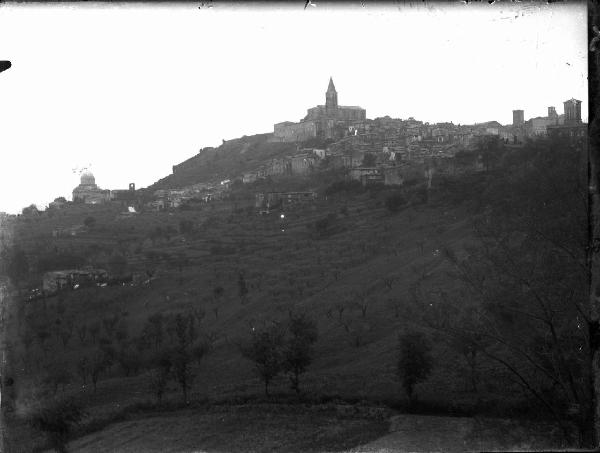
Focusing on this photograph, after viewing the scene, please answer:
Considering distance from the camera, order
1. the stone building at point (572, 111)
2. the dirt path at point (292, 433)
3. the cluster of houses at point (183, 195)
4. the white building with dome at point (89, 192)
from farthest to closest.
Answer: the cluster of houses at point (183, 195)
the white building with dome at point (89, 192)
the dirt path at point (292, 433)
the stone building at point (572, 111)

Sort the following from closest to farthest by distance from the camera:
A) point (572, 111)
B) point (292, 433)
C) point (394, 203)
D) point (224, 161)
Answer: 1. point (572, 111)
2. point (292, 433)
3. point (394, 203)
4. point (224, 161)

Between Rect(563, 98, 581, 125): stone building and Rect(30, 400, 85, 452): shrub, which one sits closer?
Rect(563, 98, 581, 125): stone building

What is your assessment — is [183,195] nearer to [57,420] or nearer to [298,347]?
[298,347]

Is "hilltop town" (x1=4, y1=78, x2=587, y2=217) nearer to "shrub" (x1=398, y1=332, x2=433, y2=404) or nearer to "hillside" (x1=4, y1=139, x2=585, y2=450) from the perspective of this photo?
"hillside" (x1=4, y1=139, x2=585, y2=450)

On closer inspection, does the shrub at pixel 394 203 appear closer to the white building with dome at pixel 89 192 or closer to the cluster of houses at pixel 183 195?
the cluster of houses at pixel 183 195

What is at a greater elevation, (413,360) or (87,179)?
(87,179)

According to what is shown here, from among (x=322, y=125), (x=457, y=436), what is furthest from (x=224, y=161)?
(x=457, y=436)

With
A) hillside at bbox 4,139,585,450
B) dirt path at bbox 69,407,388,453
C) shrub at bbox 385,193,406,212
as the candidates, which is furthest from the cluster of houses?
dirt path at bbox 69,407,388,453

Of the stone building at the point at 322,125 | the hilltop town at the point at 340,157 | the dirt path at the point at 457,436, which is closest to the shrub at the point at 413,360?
the dirt path at the point at 457,436
